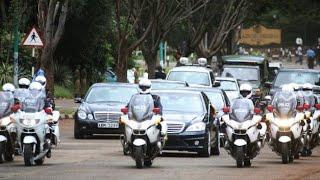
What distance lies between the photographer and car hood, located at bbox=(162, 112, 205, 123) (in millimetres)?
22812

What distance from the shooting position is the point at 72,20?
5150 cm

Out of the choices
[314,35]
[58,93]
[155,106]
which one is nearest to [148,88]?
[155,106]

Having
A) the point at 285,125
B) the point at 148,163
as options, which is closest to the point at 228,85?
the point at 285,125

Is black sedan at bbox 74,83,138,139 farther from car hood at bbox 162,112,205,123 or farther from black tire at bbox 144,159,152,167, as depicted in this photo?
black tire at bbox 144,159,152,167

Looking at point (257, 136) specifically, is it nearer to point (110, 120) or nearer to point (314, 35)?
point (110, 120)

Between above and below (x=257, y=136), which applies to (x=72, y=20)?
above

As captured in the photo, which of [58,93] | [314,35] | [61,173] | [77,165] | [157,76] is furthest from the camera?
[314,35]

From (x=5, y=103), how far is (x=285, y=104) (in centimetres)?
551

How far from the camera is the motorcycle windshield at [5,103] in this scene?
2044 centimetres

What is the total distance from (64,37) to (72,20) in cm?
101

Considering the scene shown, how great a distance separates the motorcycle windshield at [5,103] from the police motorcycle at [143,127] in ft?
7.67

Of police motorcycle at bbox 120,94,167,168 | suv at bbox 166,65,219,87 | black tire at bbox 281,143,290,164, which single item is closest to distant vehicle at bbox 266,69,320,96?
suv at bbox 166,65,219,87

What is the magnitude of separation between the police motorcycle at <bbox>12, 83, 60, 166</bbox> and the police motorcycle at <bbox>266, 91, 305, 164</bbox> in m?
4.50

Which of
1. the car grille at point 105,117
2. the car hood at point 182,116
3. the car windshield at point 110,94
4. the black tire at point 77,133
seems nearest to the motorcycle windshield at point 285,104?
the car hood at point 182,116
